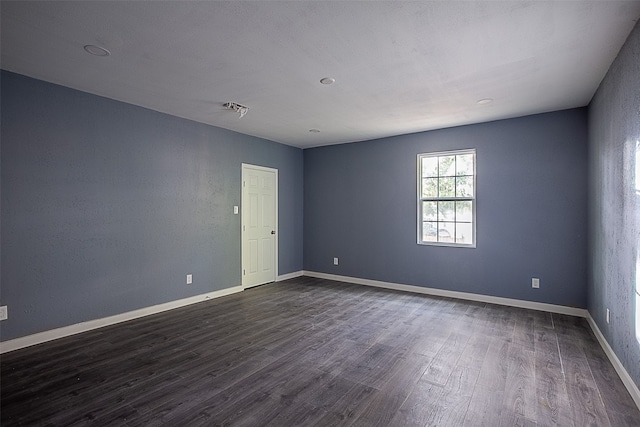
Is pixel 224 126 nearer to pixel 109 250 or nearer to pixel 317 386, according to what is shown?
pixel 109 250

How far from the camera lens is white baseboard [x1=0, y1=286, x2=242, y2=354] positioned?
2.96 m

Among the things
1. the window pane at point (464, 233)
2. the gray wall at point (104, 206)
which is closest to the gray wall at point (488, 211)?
the window pane at point (464, 233)

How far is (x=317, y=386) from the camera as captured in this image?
235 centimetres

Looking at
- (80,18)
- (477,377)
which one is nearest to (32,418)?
(80,18)

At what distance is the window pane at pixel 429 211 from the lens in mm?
5055

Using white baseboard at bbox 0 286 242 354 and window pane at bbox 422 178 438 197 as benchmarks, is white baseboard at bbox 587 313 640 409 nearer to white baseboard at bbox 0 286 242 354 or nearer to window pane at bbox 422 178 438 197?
window pane at bbox 422 178 438 197

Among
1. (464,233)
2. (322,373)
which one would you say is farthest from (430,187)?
(322,373)

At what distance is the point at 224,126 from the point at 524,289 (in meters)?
4.88

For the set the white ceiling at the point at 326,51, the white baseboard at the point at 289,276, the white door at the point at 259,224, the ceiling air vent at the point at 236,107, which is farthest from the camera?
the white baseboard at the point at 289,276

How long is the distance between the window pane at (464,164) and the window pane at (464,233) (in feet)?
2.57

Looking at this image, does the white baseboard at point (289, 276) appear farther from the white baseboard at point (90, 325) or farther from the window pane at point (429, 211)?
the window pane at point (429, 211)

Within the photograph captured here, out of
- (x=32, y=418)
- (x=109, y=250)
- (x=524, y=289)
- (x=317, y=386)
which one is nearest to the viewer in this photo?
(x=32, y=418)

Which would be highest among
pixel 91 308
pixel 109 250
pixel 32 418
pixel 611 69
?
pixel 611 69

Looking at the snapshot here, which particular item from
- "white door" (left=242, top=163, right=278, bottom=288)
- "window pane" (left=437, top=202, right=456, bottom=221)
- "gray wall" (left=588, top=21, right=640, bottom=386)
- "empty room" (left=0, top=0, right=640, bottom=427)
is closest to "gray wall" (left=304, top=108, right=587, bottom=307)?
"empty room" (left=0, top=0, right=640, bottom=427)
